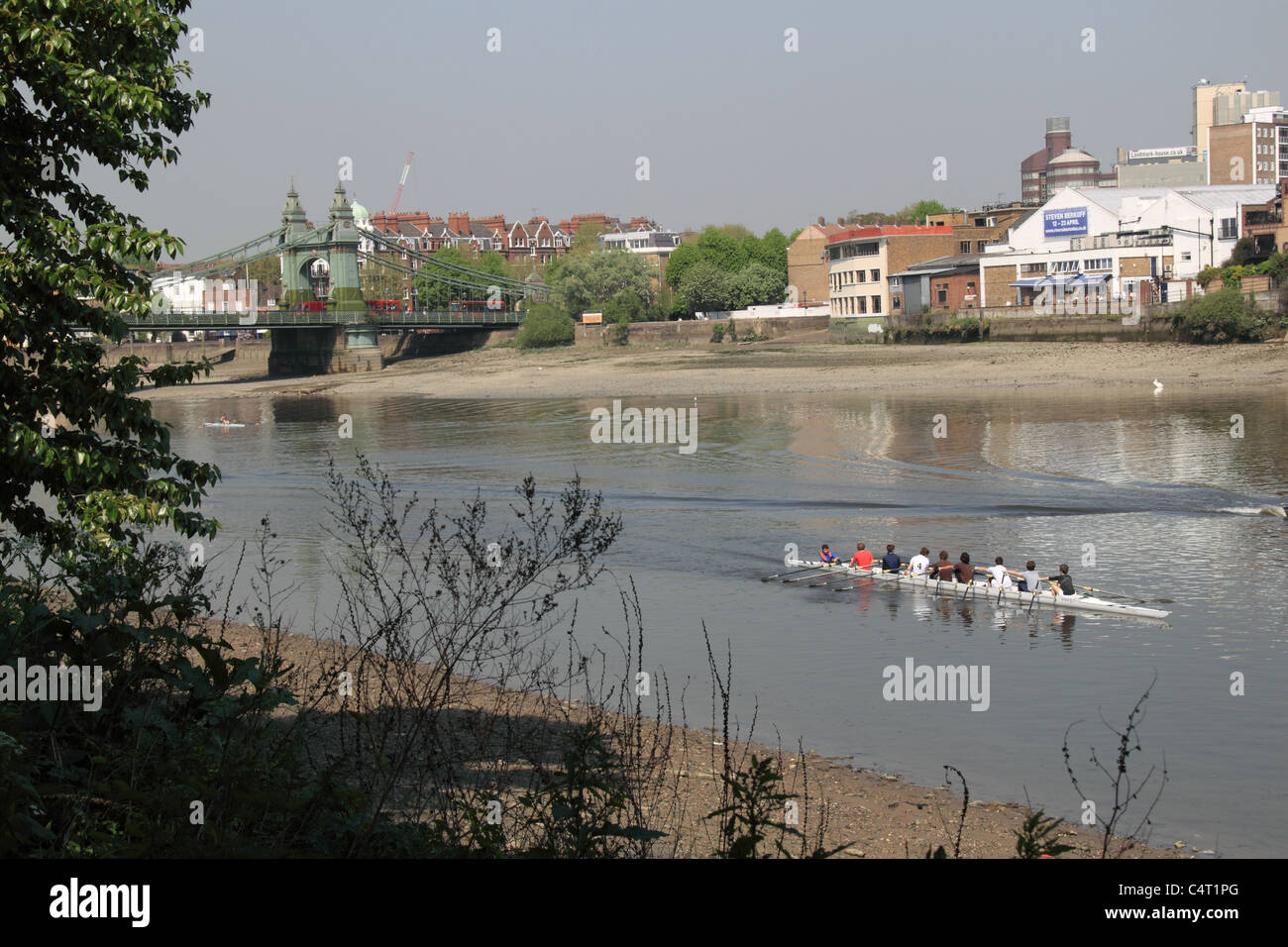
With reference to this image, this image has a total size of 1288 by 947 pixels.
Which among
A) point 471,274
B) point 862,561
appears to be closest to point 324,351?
point 471,274

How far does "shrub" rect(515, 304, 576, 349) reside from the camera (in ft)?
302

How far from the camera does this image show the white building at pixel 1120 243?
7019 cm

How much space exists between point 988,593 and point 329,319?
3006 inches

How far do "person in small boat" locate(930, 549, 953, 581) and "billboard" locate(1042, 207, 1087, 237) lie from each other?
58.2m

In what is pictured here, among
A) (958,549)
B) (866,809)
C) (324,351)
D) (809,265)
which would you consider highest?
(809,265)

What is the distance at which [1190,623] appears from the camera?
747 inches

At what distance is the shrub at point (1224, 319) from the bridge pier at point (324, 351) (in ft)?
184

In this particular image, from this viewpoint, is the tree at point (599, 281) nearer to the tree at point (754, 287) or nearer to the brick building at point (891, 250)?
the tree at point (754, 287)

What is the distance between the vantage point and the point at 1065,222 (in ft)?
244

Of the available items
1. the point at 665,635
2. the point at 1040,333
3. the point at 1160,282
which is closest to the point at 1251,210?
the point at 1160,282

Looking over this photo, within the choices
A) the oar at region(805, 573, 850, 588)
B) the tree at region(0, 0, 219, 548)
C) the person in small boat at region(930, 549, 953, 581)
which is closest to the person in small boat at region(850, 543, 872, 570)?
the oar at region(805, 573, 850, 588)

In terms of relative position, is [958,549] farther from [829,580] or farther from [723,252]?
[723,252]

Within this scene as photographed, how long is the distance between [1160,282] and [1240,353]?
47.5 ft
